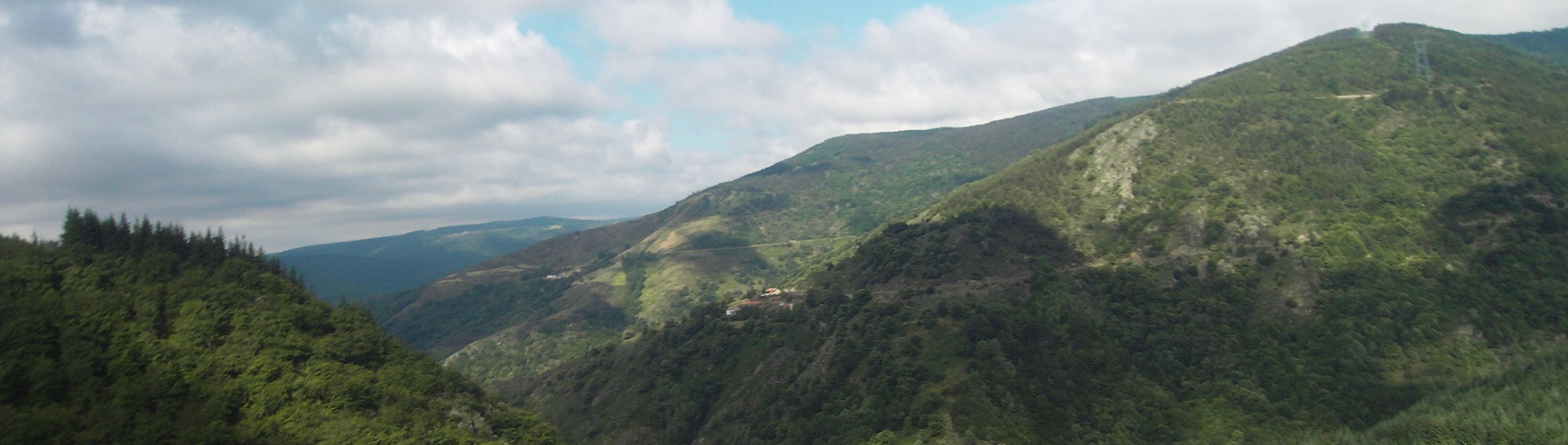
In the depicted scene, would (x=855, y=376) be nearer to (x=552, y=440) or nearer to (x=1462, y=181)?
(x=552, y=440)

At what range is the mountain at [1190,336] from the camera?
133000 millimetres

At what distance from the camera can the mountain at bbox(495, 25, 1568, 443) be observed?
133 meters

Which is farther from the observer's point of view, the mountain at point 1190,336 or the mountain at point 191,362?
the mountain at point 1190,336

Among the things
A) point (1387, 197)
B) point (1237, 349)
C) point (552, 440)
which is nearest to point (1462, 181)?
point (1387, 197)

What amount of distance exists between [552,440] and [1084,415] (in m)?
96.2

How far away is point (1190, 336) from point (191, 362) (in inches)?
7077

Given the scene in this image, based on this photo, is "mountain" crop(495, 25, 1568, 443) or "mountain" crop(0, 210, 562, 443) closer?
"mountain" crop(0, 210, 562, 443)

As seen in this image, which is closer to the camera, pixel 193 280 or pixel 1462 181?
pixel 193 280

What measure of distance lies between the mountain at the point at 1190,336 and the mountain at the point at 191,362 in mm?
60588

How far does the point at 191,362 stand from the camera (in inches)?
3455

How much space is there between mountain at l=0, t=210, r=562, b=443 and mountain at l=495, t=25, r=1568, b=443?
60588 millimetres

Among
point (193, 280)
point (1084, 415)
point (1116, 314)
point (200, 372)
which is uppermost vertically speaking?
point (193, 280)

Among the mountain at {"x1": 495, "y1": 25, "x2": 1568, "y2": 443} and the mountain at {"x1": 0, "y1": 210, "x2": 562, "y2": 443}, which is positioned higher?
the mountain at {"x1": 0, "y1": 210, "x2": 562, "y2": 443}

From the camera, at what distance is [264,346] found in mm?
95000
